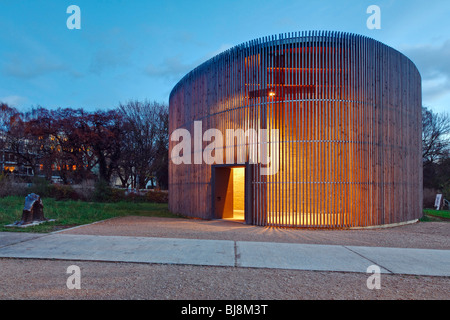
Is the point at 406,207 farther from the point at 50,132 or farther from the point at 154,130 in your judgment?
the point at 50,132

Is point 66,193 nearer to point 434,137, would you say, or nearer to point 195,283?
point 195,283

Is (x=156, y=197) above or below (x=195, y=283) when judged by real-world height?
below

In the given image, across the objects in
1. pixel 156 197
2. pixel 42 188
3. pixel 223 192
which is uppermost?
pixel 223 192

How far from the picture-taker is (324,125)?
442 inches

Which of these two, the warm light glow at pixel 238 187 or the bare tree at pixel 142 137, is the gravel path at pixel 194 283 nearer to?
the warm light glow at pixel 238 187

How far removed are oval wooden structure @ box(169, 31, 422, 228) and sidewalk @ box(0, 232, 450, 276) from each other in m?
3.69

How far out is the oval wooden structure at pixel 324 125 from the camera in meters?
11.1

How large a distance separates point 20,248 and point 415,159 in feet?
47.5

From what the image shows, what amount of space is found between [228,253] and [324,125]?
6621 mm

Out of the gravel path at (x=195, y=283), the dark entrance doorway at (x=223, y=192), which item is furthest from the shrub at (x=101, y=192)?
the gravel path at (x=195, y=283)

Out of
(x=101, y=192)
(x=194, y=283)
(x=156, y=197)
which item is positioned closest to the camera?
(x=194, y=283)

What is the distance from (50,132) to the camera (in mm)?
28594

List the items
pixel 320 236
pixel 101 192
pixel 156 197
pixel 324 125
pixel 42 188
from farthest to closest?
pixel 156 197 < pixel 42 188 < pixel 101 192 < pixel 324 125 < pixel 320 236

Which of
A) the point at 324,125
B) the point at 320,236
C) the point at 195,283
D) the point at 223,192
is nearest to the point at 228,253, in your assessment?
the point at 195,283
